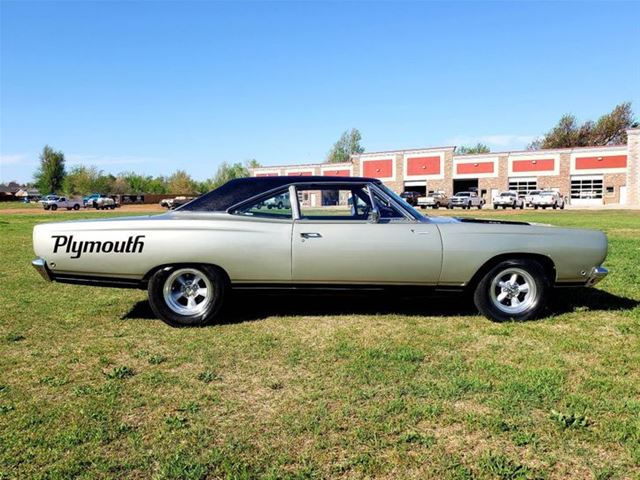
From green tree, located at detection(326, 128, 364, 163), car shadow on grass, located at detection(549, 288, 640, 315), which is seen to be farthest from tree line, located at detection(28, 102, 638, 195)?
car shadow on grass, located at detection(549, 288, 640, 315)

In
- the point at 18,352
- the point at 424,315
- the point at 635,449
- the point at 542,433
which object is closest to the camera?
the point at 635,449

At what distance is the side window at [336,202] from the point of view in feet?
17.2

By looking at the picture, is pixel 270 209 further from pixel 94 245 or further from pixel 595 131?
pixel 595 131

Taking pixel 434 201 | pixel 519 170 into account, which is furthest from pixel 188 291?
pixel 519 170

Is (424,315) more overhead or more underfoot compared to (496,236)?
more underfoot

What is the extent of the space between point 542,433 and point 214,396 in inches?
79.8

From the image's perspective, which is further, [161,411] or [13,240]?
[13,240]

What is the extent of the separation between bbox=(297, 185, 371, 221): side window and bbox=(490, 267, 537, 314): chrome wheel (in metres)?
1.52

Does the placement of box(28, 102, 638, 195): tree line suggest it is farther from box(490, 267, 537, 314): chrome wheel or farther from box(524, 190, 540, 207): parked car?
box(490, 267, 537, 314): chrome wheel

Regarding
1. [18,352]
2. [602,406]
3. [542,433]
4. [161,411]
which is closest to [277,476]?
[161,411]

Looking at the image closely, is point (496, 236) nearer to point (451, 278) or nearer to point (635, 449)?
point (451, 278)

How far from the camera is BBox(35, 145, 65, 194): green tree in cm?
9125

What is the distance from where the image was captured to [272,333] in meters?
4.73

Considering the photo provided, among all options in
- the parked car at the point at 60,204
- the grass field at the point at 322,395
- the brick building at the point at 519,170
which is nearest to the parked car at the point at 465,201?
the brick building at the point at 519,170
